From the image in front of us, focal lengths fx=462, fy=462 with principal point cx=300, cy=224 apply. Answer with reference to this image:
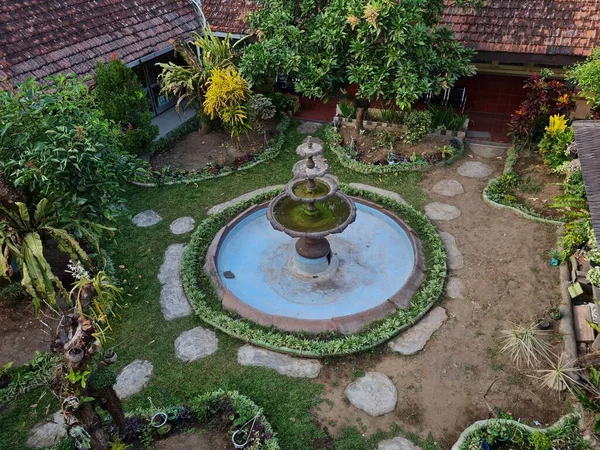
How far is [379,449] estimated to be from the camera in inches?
261

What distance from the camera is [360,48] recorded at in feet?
35.8

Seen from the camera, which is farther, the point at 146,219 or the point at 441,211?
the point at 146,219

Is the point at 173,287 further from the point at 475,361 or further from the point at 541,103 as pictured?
the point at 541,103

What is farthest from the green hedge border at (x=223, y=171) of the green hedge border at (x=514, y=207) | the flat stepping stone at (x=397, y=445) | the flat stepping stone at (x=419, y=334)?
the flat stepping stone at (x=397, y=445)

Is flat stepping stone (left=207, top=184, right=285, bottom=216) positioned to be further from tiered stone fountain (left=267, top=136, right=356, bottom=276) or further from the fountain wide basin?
tiered stone fountain (left=267, top=136, right=356, bottom=276)

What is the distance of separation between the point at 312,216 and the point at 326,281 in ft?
4.89

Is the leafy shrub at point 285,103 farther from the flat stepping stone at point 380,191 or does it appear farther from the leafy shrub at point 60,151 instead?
the leafy shrub at point 60,151

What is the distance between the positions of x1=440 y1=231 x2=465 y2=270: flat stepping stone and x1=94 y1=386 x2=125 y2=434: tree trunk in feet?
22.1

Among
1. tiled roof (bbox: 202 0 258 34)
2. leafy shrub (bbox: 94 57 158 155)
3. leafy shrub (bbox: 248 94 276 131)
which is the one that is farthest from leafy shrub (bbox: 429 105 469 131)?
leafy shrub (bbox: 94 57 158 155)

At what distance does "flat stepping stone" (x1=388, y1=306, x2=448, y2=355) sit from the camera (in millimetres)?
8023

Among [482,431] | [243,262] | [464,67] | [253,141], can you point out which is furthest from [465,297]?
[253,141]

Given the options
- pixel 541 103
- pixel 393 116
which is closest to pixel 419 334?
A: pixel 541 103

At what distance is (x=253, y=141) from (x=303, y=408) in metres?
9.12

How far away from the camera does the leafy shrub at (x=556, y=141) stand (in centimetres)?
1153
